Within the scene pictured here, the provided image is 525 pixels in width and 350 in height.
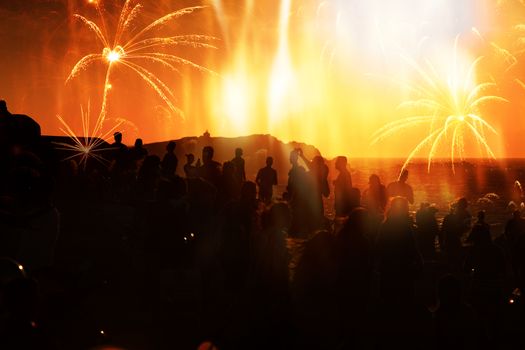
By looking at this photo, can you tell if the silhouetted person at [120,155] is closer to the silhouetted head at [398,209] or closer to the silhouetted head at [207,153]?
the silhouetted head at [207,153]

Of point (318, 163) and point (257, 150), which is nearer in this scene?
point (318, 163)

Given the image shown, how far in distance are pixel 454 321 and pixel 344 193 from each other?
6.54 m

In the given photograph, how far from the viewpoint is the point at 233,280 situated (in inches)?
293

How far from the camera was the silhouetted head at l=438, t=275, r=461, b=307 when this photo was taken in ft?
15.9

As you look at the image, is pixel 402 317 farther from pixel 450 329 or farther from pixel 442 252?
pixel 442 252

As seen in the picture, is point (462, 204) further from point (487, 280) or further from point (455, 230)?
point (487, 280)

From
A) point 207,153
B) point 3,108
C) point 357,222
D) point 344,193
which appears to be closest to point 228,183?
point 207,153

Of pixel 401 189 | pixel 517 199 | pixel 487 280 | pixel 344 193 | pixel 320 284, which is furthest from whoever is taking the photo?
pixel 517 199

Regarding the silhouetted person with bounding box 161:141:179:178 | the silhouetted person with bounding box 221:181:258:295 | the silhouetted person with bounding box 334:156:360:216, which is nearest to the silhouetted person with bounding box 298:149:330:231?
the silhouetted person with bounding box 334:156:360:216

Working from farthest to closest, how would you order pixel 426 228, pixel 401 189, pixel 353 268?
pixel 426 228, pixel 401 189, pixel 353 268

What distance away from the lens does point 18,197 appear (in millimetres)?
5020

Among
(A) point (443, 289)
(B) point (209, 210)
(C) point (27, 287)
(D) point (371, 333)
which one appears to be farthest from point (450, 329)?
(B) point (209, 210)

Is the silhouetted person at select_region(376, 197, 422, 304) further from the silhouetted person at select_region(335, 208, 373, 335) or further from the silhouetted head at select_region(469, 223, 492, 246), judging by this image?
the silhouetted head at select_region(469, 223, 492, 246)

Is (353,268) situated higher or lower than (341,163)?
lower
